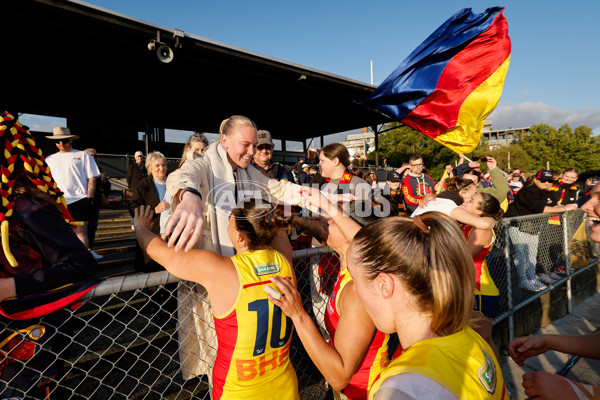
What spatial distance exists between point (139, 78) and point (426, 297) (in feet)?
39.4

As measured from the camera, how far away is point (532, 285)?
451cm

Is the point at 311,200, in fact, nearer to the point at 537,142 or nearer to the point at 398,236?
the point at 398,236

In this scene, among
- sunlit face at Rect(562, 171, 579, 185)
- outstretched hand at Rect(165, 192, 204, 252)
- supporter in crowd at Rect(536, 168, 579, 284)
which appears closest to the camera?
outstretched hand at Rect(165, 192, 204, 252)

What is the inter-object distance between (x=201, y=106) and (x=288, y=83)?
5651 mm

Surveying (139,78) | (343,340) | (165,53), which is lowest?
(343,340)

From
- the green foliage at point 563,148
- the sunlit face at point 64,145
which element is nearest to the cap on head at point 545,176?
the sunlit face at point 64,145

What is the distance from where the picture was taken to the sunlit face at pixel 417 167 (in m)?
6.38

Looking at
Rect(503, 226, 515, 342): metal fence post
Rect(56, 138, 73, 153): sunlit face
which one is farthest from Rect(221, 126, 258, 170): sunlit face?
Rect(503, 226, 515, 342): metal fence post

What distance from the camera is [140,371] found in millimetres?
2859

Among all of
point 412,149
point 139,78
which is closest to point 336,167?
point 139,78

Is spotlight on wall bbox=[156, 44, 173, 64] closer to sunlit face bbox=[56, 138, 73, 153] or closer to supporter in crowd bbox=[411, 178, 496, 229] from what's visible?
sunlit face bbox=[56, 138, 73, 153]

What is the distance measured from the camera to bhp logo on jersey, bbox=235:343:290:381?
162 centimetres

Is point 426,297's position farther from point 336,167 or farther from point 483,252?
point 336,167

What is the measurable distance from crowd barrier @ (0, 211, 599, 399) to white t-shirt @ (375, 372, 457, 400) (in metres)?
1.12
